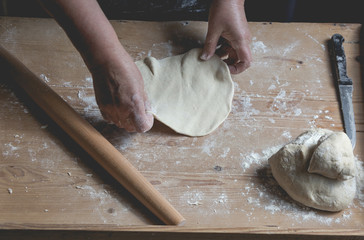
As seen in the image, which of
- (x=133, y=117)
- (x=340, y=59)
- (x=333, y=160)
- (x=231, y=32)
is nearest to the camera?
(x=333, y=160)

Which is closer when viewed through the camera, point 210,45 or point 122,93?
point 122,93

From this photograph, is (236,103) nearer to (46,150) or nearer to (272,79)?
(272,79)

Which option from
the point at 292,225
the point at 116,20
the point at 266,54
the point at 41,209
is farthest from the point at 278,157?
the point at 116,20

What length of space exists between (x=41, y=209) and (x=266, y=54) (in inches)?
38.6

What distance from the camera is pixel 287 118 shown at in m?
1.42

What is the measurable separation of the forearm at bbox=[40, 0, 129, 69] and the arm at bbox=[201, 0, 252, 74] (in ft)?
1.19

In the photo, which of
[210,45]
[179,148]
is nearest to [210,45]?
[210,45]

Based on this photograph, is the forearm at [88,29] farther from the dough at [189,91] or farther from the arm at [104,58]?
the dough at [189,91]

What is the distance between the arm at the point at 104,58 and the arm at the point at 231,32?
1.12 feet

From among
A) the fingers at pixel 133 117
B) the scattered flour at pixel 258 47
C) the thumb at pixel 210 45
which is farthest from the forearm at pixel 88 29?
the scattered flour at pixel 258 47

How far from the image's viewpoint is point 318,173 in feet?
3.97

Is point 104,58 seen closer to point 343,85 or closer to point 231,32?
point 231,32

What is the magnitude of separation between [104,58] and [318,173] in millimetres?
730

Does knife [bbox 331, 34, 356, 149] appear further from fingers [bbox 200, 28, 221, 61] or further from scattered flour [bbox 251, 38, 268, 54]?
fingers [bbox 200, 28, 221, 61]
